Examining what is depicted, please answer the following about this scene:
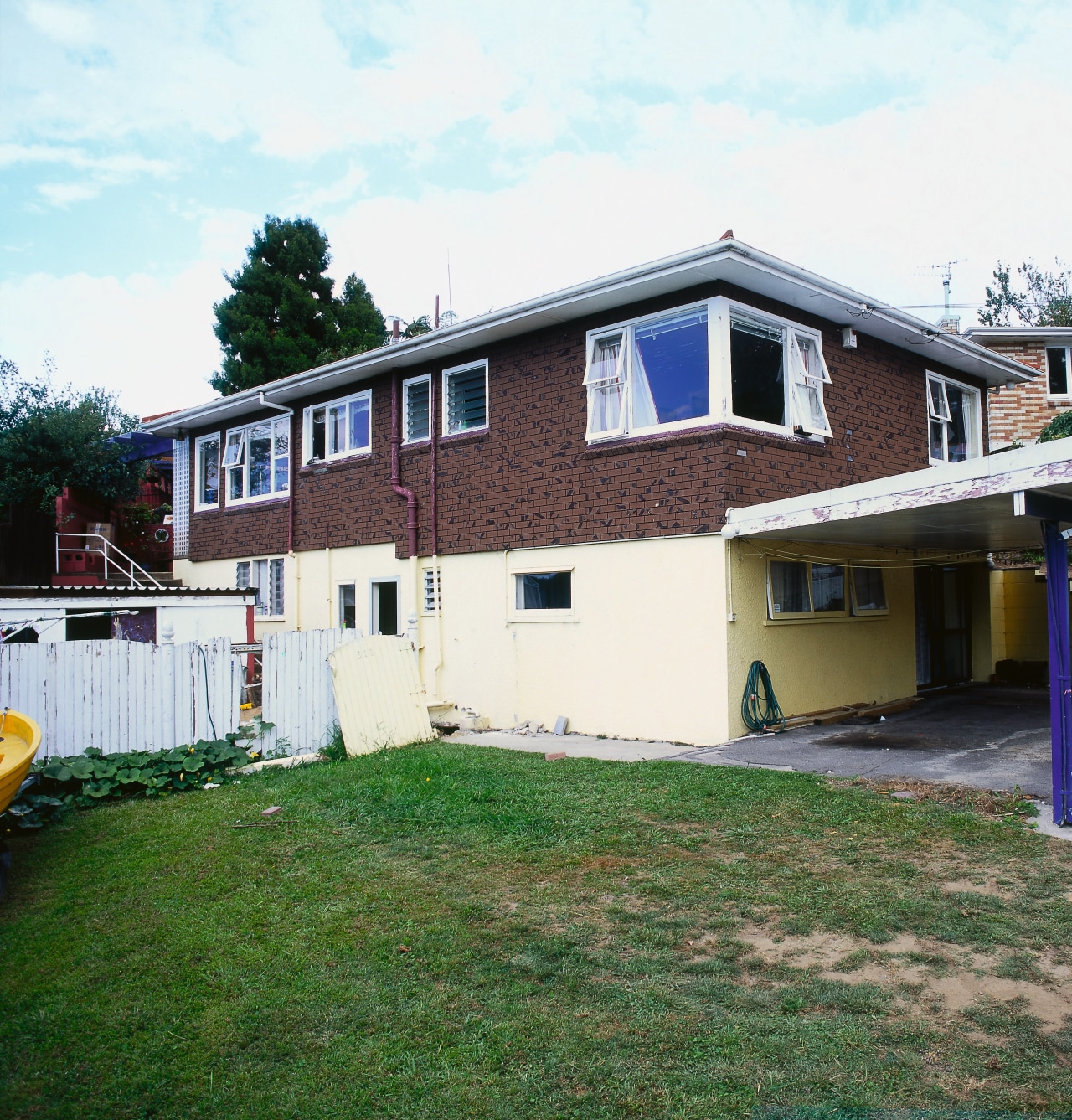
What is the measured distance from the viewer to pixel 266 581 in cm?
1728

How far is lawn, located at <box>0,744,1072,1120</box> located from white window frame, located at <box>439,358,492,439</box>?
6.94m

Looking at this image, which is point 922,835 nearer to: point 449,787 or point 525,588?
point 449,787

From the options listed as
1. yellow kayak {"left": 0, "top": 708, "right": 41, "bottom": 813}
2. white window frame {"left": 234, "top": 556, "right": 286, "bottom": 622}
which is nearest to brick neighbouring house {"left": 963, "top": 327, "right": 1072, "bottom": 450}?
white window frame {"left": 234, "top": 556, "right": 286, "bottom": 622}

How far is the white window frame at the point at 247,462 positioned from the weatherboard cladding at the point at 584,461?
1.53m

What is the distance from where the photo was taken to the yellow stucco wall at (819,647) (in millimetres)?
10516

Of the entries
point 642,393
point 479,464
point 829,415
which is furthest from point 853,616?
point 479,464

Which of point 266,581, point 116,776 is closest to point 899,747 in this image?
point 116,776

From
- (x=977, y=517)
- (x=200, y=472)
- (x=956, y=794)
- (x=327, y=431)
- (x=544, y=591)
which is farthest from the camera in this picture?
(x=200, y=472)

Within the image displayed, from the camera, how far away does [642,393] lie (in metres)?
11.4

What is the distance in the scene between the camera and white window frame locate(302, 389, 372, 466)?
50.4ft

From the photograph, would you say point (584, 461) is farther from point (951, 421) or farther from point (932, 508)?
point (951, 421)

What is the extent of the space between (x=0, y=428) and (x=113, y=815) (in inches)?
660

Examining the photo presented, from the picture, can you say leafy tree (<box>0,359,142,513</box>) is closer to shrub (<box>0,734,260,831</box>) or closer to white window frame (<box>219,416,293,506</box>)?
white window frame (<box>219,416,293,506</box>)

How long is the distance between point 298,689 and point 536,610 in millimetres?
3379
